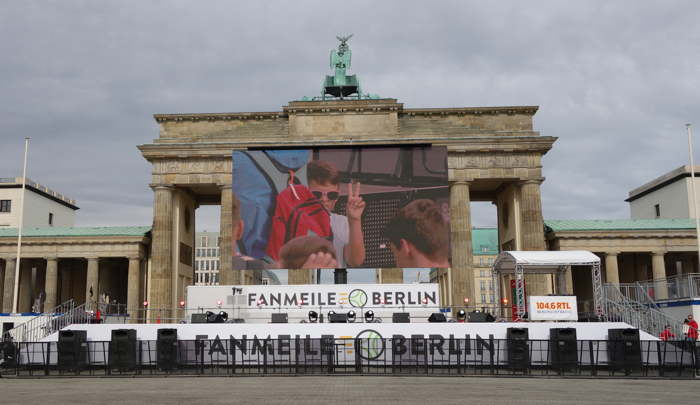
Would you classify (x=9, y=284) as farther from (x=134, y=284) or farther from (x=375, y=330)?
(x=375, y=330)

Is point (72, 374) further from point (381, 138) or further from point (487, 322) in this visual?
point (381, 138)

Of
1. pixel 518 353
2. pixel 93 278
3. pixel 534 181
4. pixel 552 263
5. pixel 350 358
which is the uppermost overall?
pixel 534 181

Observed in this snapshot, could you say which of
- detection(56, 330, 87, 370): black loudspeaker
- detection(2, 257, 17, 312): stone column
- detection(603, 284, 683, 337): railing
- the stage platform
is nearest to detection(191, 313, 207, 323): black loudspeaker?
the stage platform

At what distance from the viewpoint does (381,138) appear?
187ft

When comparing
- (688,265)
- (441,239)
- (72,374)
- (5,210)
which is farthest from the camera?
(5,210)

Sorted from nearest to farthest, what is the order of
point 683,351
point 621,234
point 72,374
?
point 683,351, point 72,374, point 621,234

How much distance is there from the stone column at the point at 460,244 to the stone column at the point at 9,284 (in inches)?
1628

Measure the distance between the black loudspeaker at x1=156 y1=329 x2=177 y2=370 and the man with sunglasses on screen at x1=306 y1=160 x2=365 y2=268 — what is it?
2082 centimetres

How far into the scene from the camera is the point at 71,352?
29234 mm

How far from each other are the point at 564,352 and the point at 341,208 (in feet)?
79.0

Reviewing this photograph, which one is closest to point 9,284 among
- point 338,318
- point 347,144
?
point 347,144

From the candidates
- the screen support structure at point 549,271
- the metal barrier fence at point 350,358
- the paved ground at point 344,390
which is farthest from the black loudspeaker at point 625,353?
the screen support structure at point 549,271

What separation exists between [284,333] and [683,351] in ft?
57.0

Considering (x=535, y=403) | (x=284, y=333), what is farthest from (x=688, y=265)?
(x=535, y=403)
